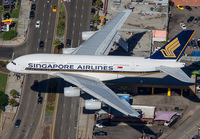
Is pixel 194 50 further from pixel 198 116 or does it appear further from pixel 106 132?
pixel 106 132

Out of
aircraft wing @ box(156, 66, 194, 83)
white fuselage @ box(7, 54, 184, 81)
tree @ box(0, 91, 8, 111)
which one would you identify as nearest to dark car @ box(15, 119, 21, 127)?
tree @ box(0, 91, 8, 111)

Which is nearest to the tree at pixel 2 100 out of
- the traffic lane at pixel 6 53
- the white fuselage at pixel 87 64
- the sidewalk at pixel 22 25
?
the white fuselage at pixel 87 64

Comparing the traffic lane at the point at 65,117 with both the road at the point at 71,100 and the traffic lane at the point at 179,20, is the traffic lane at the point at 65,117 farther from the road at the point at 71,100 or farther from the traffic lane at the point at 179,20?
the traffic lane at the point at 179,20

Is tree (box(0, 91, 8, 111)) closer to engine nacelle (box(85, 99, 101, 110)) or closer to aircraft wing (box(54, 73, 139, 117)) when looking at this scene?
aircraft wing (box(54, 73, 139, 117))

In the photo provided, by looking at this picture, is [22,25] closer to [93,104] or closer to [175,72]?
[93,104]

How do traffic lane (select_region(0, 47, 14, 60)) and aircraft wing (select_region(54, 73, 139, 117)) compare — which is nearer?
aircraft wing (select_region(54, 73, 139, 117))

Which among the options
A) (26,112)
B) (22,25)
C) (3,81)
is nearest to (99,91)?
(26,112)

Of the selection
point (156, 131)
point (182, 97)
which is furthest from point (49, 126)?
point (182, 97)
